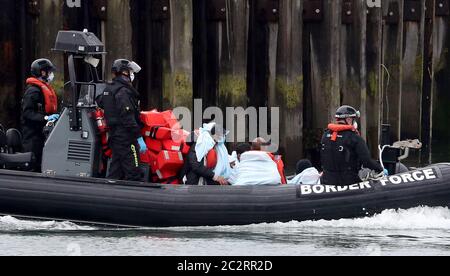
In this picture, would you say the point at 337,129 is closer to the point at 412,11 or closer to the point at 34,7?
the point at 34,7

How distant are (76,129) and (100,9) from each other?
413 cm

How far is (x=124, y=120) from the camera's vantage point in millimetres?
16891

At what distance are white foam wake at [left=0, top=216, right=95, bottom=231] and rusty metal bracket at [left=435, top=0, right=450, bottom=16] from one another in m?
9.50

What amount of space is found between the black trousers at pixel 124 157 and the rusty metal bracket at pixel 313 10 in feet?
18.2

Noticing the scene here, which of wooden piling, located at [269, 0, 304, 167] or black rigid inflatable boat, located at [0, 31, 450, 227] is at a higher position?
wooden piling, located at [269, 0, 304, 167]

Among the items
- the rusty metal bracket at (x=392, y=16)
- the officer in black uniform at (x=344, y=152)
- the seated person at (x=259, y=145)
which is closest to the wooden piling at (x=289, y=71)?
the rusty metal bracket at (x=392, y=16)

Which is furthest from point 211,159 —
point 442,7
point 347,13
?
point 442,7

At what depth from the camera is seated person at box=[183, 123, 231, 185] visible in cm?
1716

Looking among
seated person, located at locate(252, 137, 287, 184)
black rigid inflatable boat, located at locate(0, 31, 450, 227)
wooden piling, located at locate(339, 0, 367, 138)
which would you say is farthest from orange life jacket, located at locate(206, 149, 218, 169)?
wooden piling, located at locate(339, 0, 367, 138)

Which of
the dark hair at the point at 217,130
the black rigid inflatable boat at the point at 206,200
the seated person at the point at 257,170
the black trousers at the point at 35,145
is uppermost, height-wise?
the dark hair at the point at 217,130

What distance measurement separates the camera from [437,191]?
17.0m

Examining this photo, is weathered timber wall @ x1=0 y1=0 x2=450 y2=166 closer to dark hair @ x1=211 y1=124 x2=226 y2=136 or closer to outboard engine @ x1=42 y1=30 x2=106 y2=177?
outboard engine @ x1=42 y1=30 x2=106 y2=177

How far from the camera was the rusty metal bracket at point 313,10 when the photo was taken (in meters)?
21.8
